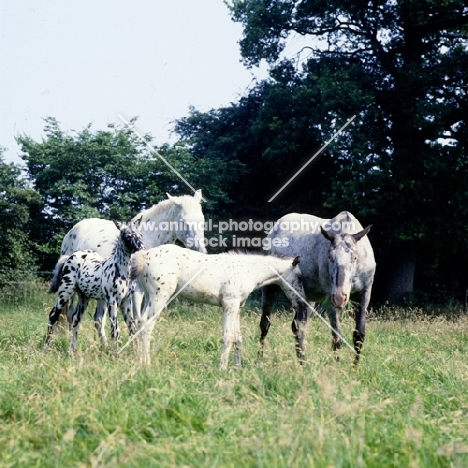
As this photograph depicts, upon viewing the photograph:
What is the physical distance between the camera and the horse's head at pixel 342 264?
6828mm

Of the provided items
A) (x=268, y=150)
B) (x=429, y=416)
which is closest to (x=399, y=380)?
(x=429, y=416)

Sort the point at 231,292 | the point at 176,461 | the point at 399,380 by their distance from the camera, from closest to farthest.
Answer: the point at 176,461, the point at 399,380, the point at 231,292

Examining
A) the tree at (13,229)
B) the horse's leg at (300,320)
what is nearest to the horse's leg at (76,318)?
the horse's leg at (300,320)

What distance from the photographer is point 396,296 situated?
1877 centimetres

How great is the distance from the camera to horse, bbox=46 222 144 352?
753 cm

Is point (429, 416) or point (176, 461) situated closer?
point (176, 461)

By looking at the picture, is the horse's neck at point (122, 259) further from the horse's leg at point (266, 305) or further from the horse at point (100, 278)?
the horse's leg at point (266, 305)

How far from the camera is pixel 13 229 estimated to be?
19.0 metres

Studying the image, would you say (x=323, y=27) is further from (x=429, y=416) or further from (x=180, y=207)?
(x=429, y=416)

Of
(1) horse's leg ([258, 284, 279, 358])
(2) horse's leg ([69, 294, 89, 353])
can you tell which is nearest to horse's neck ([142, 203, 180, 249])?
(2) horse's leg ([69, 294, 89, 353])

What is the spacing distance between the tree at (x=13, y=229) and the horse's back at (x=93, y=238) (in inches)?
331

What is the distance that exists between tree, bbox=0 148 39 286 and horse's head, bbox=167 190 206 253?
11022 millimetres

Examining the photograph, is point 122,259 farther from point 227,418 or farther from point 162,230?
point 227,418

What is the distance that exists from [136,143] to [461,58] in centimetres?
1357
